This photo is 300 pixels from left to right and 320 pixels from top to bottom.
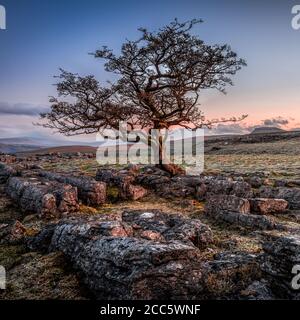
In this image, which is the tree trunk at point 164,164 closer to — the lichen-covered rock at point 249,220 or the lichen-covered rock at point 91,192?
the lichen-covered rock at point 91,192

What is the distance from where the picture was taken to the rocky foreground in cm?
796

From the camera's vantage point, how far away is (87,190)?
2097 cm

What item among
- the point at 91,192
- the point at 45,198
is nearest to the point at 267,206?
the point at 91,192

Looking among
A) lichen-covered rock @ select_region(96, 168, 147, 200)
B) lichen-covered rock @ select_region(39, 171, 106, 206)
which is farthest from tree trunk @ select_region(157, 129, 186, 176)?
lichen-covered rock @ select_region(39, 171, 106, 206)

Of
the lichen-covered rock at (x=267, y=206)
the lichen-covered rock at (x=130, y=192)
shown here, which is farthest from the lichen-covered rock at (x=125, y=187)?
the lichen-covered rock at (x=267, y=206)

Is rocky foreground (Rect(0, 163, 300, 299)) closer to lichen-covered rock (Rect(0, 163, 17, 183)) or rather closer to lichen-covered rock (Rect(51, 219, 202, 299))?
lichen-covered rock (Rect(51, 219, 202, 299))

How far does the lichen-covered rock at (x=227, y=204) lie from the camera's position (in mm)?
16734

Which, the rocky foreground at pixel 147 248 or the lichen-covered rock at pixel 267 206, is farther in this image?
the lichen-covered rock at pixel 267 206

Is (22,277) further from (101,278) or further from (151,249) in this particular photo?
(151,249)

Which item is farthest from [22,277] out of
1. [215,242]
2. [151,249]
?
[215,242]

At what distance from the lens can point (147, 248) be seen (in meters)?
8.60

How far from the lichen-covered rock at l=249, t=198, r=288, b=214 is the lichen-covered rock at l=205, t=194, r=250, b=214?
2.58ft

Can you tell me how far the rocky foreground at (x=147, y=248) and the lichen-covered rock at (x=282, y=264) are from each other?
0.02 m

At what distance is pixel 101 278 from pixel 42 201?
10.1 m
